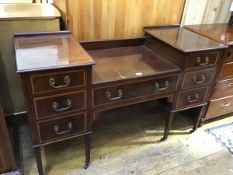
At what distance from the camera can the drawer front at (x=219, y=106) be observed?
1.84 meters

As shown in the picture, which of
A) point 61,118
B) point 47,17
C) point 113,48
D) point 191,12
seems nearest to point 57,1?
point 47,17

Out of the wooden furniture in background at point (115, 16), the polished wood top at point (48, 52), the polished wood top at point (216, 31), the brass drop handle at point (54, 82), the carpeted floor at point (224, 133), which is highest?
the wooden furniture in background at point (115, 16)

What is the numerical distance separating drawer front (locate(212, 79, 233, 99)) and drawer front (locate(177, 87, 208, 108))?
5.7 inches

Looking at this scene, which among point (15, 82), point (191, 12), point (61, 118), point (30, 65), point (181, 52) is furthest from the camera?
point (191, 12)

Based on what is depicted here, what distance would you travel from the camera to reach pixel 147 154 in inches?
65.8

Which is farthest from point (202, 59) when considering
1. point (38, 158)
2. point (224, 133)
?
point (38, 158)

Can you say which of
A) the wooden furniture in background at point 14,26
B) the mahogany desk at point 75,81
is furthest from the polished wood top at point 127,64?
the wooden furniture in background at point 14,26

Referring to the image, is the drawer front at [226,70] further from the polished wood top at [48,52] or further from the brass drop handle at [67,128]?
the brass drop handle at [67,128]

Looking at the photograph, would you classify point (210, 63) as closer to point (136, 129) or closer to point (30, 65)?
point (136, 129)

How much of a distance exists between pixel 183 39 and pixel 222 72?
402 mm

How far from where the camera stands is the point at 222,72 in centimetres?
168

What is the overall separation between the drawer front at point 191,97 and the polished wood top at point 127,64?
247 millimetres

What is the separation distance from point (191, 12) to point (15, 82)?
1491 millimetres

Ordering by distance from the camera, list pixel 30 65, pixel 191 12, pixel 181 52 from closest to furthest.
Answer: pixel 30 65, pixel 181 52, pixel 191 12
